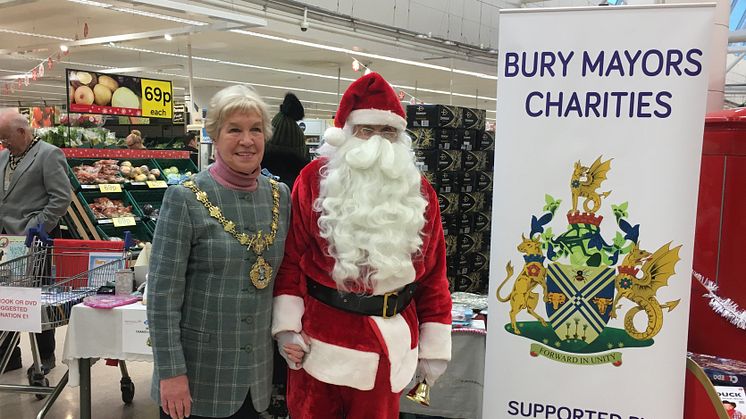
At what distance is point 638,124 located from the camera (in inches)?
85.4

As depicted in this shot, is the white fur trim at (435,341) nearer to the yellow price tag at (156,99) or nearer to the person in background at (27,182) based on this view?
the person in background at (27,182)

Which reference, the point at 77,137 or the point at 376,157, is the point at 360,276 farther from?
the point at 77,137

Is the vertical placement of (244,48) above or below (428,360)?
above

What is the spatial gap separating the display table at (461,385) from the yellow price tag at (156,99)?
16.1 feet

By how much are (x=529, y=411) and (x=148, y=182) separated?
13.5 feet

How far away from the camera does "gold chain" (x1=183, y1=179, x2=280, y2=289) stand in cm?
171

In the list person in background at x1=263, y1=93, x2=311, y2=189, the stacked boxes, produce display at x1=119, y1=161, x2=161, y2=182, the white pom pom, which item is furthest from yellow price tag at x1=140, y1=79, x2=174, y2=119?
the white pom pom

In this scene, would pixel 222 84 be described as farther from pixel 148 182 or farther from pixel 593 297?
pixel 593 297

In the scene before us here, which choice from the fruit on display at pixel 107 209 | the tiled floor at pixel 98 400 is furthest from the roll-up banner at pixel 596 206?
the fruit on display at pixel 107 209

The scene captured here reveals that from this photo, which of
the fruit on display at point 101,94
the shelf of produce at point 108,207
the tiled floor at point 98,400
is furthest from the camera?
the fruit on display at point 101,94

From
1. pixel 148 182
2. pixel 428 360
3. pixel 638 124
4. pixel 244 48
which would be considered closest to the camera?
pixel 428 360

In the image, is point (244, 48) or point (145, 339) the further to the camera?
point (244, 48)

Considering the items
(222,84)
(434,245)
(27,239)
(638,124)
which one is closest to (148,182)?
(27,239)

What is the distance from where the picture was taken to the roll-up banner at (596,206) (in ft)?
7.00
